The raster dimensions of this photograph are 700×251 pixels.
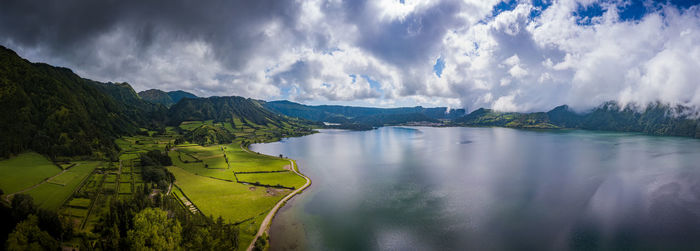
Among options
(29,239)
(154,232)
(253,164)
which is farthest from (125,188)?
(253,164)

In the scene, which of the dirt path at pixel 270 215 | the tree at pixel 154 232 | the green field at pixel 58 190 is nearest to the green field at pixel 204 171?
the dirt path at pixel 270 215

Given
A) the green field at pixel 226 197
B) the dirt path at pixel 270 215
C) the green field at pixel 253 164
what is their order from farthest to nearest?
the green field at pixel 253 164, the green field at pixel 226 197, the dirt path at pixel 270 215

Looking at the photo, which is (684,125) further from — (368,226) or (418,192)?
(368,226)

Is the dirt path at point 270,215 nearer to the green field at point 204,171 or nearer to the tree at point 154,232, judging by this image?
the tree at point 154,232

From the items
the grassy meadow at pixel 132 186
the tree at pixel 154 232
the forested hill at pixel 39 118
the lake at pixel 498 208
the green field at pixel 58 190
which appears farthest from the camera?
the forested hill at pixel 39 118

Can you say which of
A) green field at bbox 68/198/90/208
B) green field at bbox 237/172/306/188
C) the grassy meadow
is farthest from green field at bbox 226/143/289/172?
green field at bbox 68/198/90/208
